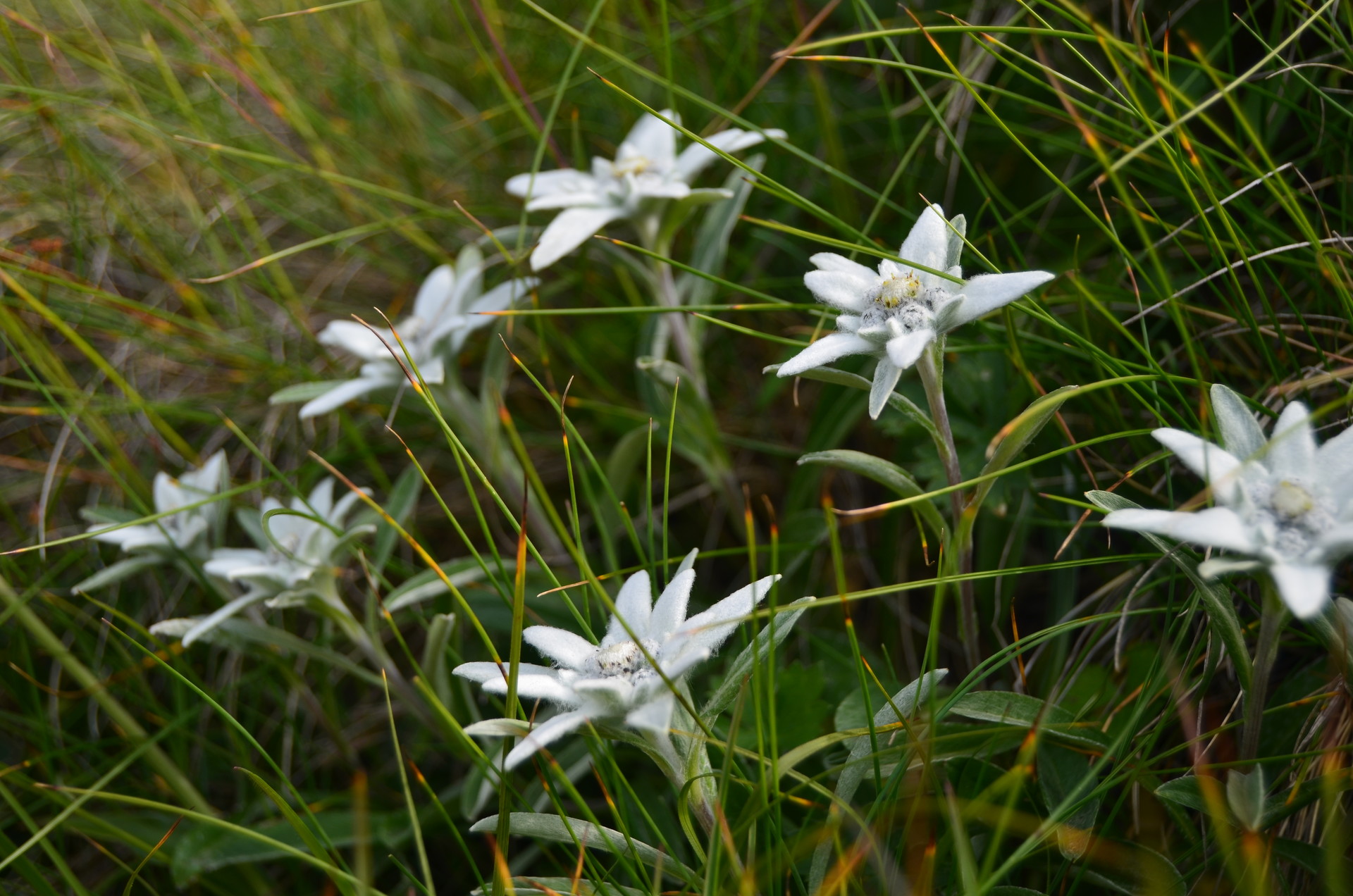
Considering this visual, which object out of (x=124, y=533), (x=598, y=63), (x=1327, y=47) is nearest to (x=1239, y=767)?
(x=1327, y=47)

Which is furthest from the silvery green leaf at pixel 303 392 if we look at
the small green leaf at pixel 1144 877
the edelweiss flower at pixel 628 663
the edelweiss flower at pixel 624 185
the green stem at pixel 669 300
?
the small green leaf at pixel 1144 877

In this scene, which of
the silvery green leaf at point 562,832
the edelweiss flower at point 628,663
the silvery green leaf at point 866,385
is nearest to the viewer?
the edelweiss flower at point 628,663

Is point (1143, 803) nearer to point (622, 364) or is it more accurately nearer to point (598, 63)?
point (622, 364)

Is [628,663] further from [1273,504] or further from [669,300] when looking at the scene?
[669,300]

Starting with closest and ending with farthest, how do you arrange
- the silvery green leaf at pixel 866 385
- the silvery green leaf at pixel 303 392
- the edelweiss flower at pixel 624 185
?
1. the silvery green leaf at pixel 866 385
2. the edelweiss flower at pixel 624 185
3. the silvery green leaf at pixel 303 392

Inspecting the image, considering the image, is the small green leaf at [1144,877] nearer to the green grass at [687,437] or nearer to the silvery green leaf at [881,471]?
the green grass at [687,437]

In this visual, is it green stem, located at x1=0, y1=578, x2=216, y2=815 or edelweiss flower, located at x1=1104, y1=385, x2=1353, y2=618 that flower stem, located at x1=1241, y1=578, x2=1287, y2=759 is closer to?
edelweiss flower, located at x1=1104, y1=385, x2=1353, y2=618

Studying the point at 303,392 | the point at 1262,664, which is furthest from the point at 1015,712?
the point at 303,392
